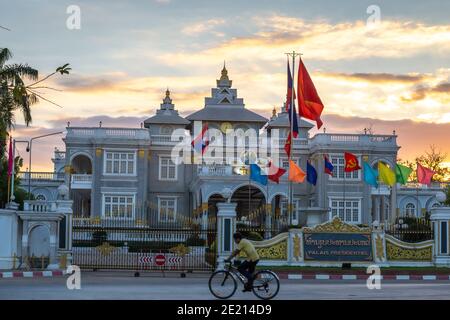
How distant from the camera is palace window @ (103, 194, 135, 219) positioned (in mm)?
62678

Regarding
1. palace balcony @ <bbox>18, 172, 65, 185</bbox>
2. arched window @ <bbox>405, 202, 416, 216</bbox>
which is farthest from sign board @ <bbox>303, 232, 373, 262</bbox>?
arched window @ <bbox>405, 202, 416, 216</bbox>

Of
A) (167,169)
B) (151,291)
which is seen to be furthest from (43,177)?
(151,291)

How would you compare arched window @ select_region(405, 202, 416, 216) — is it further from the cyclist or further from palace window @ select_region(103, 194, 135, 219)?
the cyclist

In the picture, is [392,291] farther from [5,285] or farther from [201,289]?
[5,285]

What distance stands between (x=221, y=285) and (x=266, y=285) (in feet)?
3.08

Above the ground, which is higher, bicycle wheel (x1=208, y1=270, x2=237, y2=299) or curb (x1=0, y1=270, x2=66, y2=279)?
bicycle wheel (x1=208, y1=270, x2=237, y2=299)

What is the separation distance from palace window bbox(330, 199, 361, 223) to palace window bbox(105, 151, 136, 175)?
14454mm

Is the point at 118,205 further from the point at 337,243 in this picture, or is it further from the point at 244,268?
the point at 244,268

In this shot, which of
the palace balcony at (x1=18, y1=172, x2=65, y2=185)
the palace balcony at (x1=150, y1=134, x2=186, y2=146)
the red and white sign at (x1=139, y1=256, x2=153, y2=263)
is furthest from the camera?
the palace balcony at (x1=18, y1=172, x2=65, y2=185)

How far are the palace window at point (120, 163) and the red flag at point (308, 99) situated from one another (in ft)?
95.5

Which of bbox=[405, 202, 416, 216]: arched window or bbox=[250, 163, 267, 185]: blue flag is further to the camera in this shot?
bbox=[405, 202, 416, 216]: arched window

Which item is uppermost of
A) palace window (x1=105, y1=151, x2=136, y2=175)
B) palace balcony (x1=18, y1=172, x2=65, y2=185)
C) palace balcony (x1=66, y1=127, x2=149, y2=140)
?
palace balcony (x1=66, y1=127, x2=149, y2=140)

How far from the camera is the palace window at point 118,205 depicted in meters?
62.7
